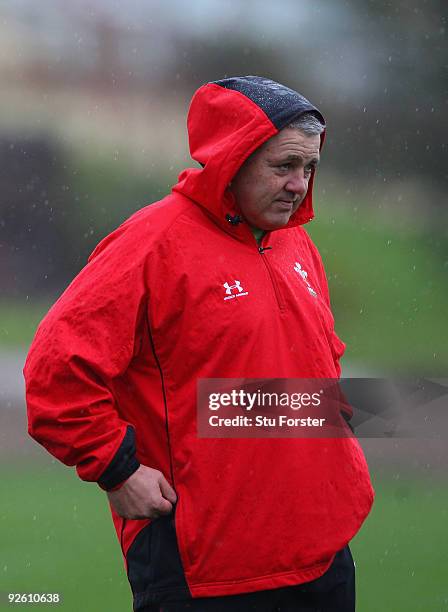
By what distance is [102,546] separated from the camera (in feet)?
14.4

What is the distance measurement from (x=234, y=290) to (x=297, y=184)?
0.25 metres

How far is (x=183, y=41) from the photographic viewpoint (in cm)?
900

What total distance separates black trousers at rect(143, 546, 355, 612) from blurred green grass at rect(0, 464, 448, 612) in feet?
5.72

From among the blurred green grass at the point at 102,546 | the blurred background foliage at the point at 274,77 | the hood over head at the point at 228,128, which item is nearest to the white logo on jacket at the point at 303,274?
the hood over head at the point at 228,128

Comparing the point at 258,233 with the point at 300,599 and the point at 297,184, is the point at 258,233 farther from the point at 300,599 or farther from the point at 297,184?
the point at 300,599

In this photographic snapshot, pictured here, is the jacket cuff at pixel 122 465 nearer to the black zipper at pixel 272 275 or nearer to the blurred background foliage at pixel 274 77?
the black zipper at pixel 272 275

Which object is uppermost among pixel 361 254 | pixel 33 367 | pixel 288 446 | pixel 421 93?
pixel 33 367

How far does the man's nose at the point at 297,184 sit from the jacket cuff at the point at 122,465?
534 mm

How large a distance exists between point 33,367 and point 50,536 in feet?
9.67

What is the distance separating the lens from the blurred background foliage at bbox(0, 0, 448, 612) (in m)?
7.86

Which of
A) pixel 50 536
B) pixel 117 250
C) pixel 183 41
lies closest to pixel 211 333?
pixel 117 250

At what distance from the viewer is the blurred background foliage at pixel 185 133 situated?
309 inches

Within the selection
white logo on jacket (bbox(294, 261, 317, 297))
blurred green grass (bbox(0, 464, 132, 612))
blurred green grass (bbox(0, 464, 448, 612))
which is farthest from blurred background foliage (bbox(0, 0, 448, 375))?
white logo on jacket (bbox(294, 261, 317, 297))

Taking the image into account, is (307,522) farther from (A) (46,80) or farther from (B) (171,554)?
(A) (46,80)
